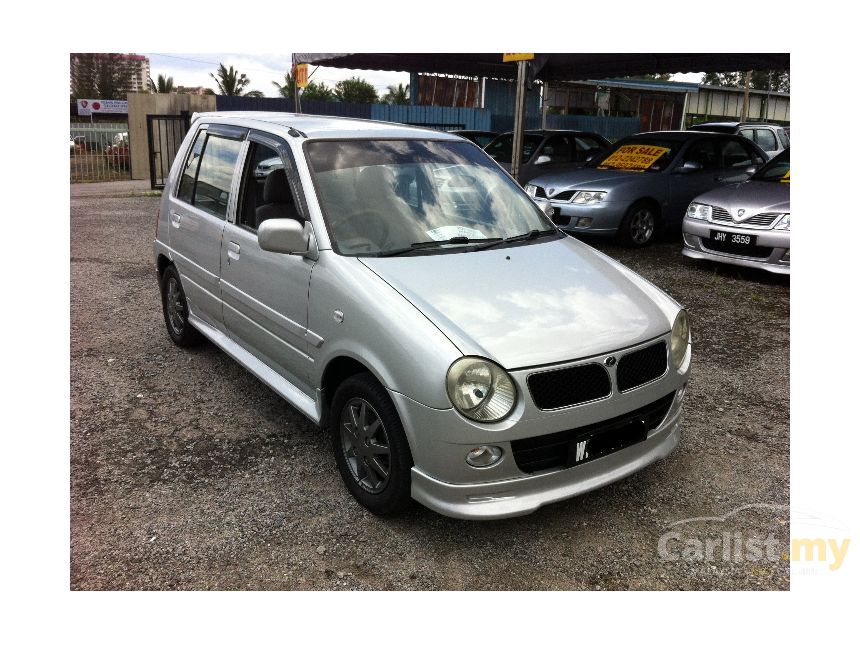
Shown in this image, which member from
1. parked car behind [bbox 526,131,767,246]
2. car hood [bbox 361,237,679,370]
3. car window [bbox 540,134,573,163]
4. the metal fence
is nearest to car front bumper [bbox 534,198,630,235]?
parked car behind [bbox 526,131,767,246]

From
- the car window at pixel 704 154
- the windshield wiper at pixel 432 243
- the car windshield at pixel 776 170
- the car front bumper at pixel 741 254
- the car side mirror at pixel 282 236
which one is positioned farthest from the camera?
the car window at pixel 704 154

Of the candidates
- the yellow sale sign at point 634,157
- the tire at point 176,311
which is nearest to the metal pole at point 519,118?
the yellow sale sign at point 634,157

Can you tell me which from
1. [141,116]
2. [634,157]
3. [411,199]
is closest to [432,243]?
[411,199]

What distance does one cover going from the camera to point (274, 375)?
4004 millimetres

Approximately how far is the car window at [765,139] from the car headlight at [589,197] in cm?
539

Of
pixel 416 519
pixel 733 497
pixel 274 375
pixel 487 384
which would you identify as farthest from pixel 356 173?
pixel 733 497

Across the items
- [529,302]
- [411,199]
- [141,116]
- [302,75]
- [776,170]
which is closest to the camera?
[529,302]

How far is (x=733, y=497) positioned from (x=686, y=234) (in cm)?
548

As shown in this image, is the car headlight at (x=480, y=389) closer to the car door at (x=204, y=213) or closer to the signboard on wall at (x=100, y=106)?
the car door at (x=204, y=213)

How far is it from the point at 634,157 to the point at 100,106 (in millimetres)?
47861

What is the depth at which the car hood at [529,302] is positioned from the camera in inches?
112

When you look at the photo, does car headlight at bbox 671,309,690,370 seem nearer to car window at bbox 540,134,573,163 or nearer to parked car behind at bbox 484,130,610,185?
parked car behind at bbox 484,130,610,185

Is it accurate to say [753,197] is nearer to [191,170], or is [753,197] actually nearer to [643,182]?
[643,182]

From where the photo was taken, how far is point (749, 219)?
25.0ft
